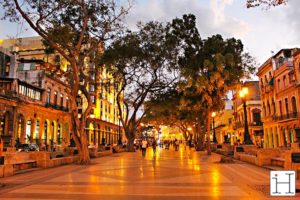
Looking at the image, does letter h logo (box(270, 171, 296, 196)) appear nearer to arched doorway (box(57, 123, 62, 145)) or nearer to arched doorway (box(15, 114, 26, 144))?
arched doorway (box(15, 114, 26, 144))

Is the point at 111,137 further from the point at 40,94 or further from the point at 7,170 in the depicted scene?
the point at 7,170

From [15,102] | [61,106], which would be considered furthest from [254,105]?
[15,102]

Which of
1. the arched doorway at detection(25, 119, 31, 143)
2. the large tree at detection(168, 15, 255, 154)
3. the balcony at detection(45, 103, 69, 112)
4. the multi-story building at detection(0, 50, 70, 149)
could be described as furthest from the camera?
the balcony at detection(45, 103, 69, 112)

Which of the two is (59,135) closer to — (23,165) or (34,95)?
(34,95)

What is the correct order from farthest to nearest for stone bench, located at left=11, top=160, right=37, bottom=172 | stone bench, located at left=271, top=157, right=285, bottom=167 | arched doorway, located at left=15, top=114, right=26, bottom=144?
arched doorway, located at left=15, top=114, right=26, bottom=144 < stone bench, located at left=271, top=157, right=285, bottom=167 < stone bench, located at left=11, top=160, right=37, bottom=172

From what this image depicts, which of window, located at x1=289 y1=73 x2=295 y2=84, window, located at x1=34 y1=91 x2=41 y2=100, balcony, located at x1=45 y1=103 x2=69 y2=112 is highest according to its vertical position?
window, located at x1=289 y1=73 x2=295 y2=84

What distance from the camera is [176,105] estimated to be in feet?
110

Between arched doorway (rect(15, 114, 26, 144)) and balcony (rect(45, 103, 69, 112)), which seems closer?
arched doorway (rect(15, 114, 26, 144))

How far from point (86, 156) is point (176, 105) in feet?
56.5

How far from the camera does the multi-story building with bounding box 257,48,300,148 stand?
1377 inches

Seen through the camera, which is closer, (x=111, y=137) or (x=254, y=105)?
(x=254, y=105)

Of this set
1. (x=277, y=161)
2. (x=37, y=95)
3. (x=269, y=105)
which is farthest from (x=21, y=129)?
(x=269, y=105)

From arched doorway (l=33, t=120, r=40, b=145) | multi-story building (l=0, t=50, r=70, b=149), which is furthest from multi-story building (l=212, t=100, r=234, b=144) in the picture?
arched doorway (l=33, t=120, r=40, b=145)

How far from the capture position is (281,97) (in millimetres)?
38875
